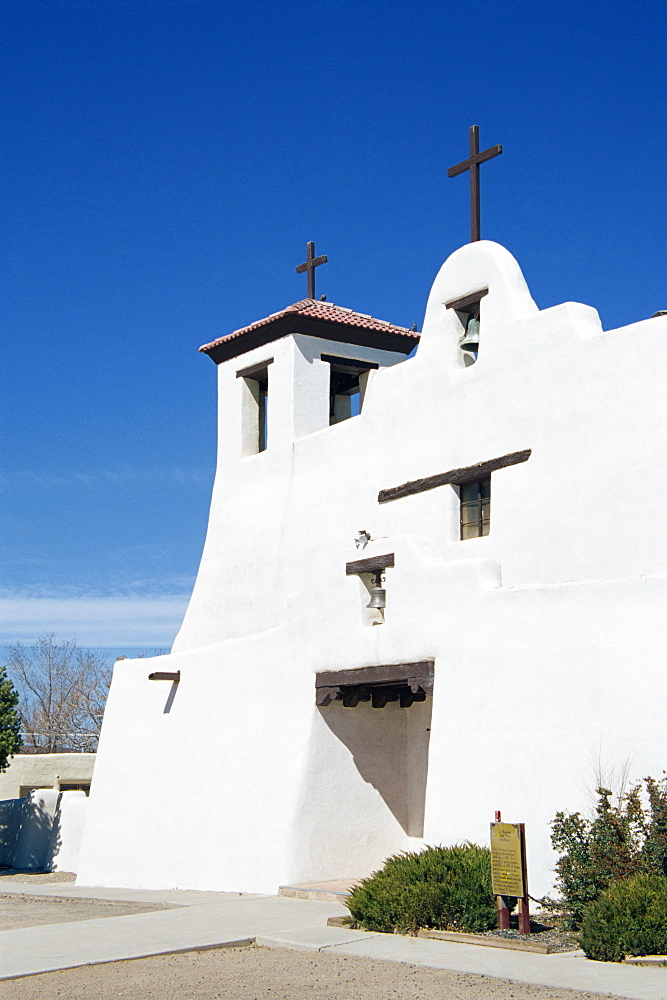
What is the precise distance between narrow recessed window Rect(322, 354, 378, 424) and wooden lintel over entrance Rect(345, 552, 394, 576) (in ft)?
21.9

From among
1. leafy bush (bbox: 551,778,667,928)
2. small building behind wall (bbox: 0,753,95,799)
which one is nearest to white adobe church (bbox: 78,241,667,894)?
leafy bush (bbox: 551,778,667,928)

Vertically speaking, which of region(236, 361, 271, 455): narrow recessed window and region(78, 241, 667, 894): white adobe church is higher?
region(236, 361, 271, 455): narrow recessed window

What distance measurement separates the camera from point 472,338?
1884 centimetres

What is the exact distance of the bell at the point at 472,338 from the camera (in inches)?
741

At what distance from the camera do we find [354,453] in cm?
2105

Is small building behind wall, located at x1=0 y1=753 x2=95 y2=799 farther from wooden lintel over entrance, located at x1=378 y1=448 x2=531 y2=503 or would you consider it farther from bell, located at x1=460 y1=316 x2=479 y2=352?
bell, located at x1=460 y1=316 x2=479 y2=352

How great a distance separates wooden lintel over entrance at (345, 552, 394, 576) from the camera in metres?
17.3

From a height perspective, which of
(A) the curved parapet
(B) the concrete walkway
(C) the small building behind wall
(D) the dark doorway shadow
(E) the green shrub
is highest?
(A) the curved parapet

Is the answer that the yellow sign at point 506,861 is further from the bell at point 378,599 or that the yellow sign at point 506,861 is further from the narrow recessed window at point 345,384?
the narrow recessed window at point 345,384

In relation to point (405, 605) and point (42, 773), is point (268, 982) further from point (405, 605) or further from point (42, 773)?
point (42, 773)

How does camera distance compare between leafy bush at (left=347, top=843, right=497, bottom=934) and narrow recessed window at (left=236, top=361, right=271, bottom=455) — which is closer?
leafy bush at (left=347, top=843, right=497, bottom=934)

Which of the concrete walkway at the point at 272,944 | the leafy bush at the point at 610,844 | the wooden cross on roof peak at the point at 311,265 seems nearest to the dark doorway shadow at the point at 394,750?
the concrete walkway at the point at 272,944

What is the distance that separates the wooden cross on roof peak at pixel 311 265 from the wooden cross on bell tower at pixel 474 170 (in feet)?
19.0

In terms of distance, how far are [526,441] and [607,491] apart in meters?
1.85
